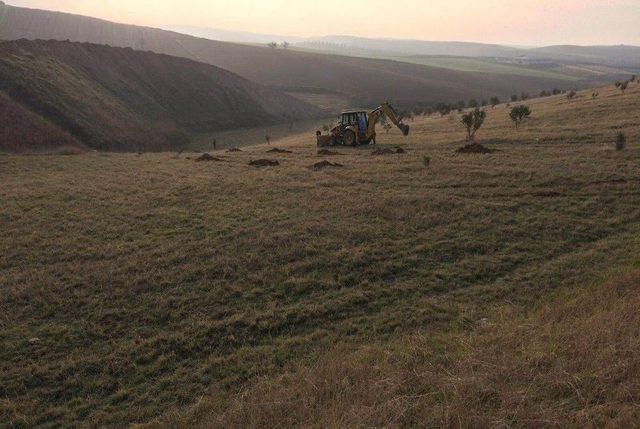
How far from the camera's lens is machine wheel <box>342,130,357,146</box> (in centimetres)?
3566

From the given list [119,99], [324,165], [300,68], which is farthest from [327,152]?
[300,68]

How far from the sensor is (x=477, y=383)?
6.79 metres

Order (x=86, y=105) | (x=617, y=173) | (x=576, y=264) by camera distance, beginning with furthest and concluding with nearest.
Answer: (x=86, y=105)
(x=617, y=173)
(x=576, y=264)

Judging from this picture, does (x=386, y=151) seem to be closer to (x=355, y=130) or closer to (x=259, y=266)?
(x=355, y=130)

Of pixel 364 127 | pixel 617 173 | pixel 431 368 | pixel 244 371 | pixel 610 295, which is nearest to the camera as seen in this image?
pixel 431 368

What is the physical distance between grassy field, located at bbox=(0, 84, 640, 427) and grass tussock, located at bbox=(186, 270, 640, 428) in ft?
0.99

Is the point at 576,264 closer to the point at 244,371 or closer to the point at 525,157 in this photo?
the point at 244,371

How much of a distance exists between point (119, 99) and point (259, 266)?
5800 cm

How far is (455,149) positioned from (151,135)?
37.2 meters

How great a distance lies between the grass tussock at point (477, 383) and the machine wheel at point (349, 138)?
27.1m

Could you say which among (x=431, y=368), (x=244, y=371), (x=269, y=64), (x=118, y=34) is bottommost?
(x=244, y=371)

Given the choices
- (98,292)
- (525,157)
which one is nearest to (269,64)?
(525,157)

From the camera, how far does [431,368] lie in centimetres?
774

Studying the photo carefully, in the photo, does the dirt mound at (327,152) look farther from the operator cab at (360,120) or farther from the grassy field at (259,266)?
the grassy field at (259,266)
